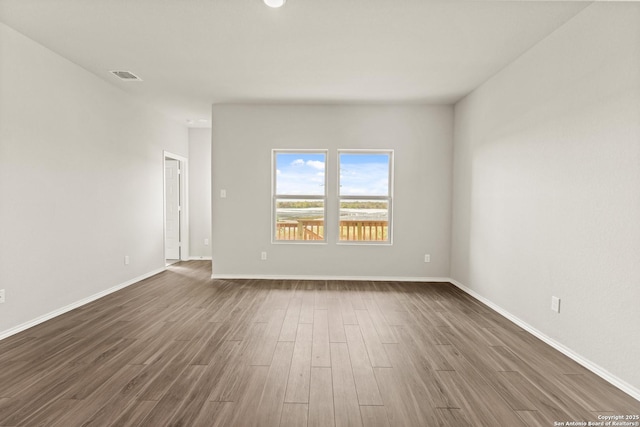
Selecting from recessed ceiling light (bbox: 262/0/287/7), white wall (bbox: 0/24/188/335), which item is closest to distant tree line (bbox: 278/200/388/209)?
white wall (bbox: 0/24/188/335)

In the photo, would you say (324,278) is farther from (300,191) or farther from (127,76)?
(127,76)

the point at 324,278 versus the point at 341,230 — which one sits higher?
the point at 341,230

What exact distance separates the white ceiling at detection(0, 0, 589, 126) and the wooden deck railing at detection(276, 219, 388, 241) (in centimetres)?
198

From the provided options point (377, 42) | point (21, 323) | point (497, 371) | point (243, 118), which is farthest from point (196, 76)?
point (497, 371)

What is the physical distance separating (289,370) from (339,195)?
124 inches

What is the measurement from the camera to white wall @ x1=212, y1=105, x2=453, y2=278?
497 centimetres

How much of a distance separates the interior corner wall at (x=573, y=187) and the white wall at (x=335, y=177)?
3.60 ft

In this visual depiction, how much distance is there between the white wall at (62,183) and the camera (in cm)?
286

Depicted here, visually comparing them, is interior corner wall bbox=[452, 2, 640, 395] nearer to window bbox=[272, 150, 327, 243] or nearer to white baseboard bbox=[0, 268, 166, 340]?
window bbox=[272, 150, 327, 243]

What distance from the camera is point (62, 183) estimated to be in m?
3.39

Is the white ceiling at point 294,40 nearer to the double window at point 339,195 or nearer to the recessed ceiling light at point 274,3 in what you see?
the recessed ceiling light at point 274,3

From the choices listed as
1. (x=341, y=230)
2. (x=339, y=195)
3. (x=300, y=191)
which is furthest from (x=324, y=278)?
(x=300, y=191)

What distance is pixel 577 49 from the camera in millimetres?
2520

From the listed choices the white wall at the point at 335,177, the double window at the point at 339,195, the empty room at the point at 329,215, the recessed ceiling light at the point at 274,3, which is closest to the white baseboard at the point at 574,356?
the empty room at the point at 329,215
